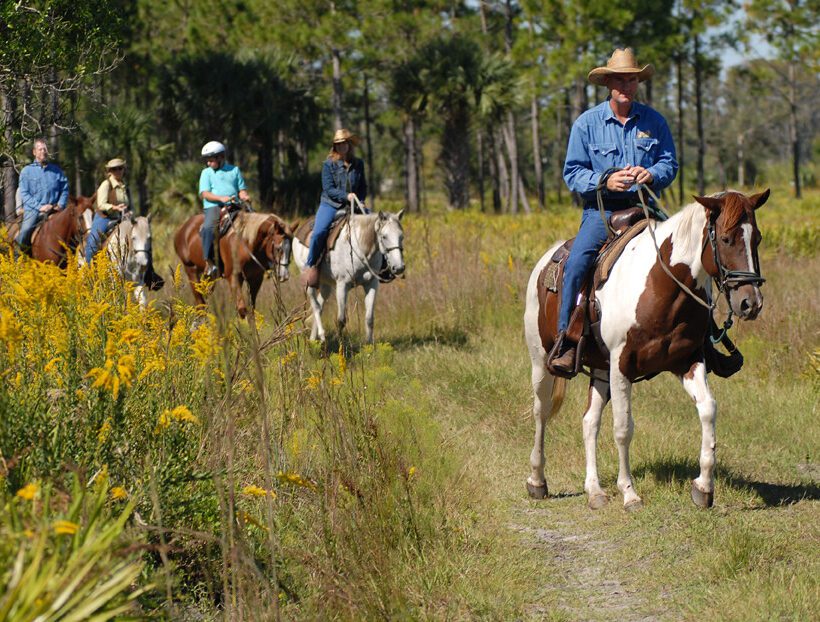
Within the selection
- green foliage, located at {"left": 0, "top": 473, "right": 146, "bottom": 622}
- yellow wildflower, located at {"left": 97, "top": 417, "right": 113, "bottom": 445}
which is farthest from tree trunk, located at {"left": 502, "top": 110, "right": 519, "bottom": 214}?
green foliage, located at {"left": 0, "top": 473, "right": 146, "bottom": 622}

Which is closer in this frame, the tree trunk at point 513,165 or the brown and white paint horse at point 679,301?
the brown and white paint horse at point 679,301

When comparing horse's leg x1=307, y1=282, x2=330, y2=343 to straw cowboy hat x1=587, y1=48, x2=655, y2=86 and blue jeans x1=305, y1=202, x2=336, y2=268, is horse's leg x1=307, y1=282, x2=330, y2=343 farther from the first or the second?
straw cowboy hat x1=587, y1=48, x2=655, y2=86

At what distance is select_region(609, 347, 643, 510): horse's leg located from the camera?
23.0 feet

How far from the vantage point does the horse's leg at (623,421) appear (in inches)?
277

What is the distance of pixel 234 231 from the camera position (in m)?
13.6

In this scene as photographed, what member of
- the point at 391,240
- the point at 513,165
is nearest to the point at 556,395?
the point at 391,240

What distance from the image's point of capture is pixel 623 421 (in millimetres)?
7141

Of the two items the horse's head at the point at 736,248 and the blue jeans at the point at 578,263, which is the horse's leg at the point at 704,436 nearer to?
the horse's head at the point at 736,248

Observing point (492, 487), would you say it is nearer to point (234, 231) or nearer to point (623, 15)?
point (234, 231)

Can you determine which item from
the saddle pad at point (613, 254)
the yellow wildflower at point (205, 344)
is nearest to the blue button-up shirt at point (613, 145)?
the saddle pad at point (613, 254)

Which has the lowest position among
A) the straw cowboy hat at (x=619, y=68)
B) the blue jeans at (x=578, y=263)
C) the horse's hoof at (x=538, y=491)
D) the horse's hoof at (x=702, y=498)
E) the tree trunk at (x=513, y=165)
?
the horse's hoof at (x=538, y=491)

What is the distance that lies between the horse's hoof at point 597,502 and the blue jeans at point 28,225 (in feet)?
33.9

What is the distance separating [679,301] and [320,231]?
7.34 metres

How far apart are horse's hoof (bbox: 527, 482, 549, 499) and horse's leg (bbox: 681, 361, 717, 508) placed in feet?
3.75
